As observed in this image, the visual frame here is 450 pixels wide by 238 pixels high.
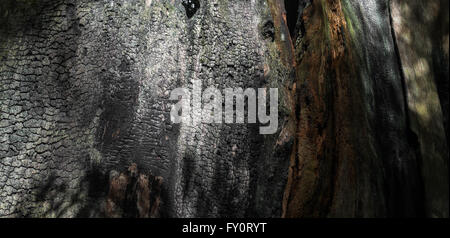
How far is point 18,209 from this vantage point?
193cm

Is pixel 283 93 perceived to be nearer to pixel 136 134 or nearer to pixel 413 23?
pixel 136 134

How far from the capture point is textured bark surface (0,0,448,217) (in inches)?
74.6

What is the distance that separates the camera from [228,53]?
2.02 metres

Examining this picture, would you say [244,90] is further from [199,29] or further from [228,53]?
[199,29]

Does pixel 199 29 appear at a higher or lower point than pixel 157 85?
higher

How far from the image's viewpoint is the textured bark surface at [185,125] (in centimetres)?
189

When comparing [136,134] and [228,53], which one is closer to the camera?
[136,134]

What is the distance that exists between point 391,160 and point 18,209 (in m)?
1.89

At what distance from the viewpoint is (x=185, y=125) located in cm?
196

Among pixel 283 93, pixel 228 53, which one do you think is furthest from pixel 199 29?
pixel 283 93
